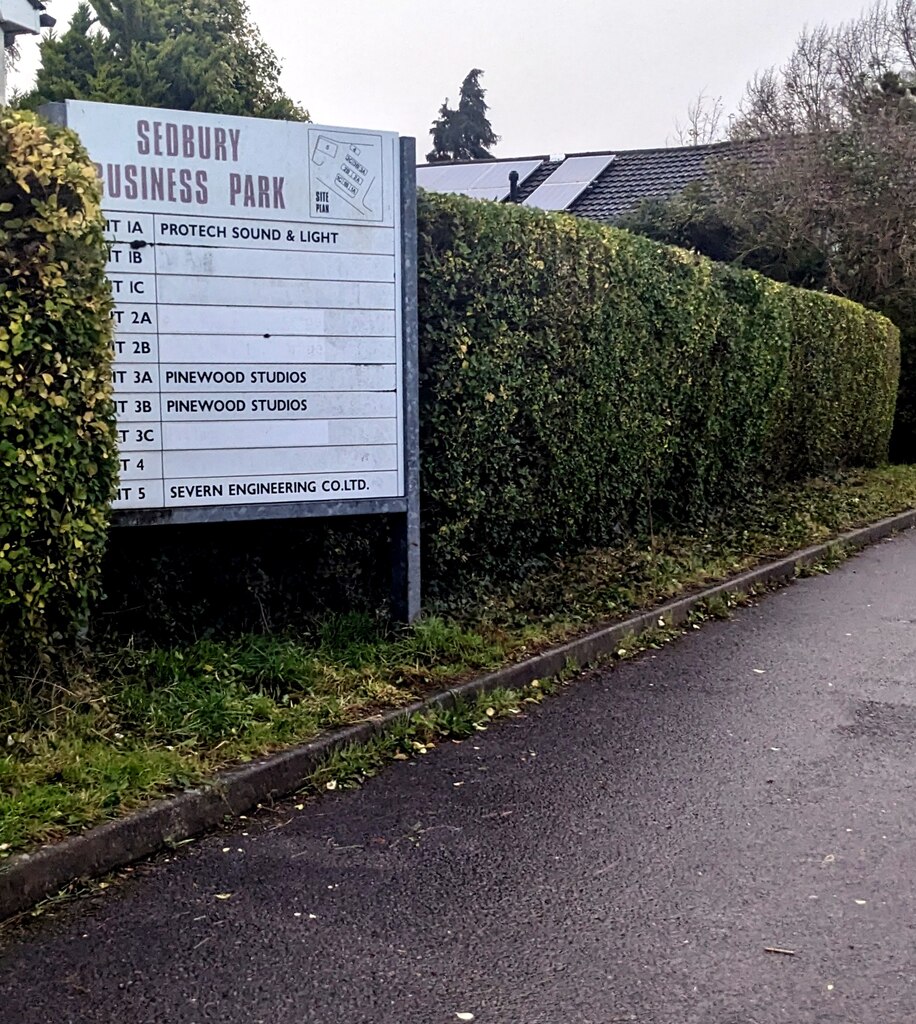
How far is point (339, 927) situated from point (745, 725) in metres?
2.59

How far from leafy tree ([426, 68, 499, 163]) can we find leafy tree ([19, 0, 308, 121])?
159 ft

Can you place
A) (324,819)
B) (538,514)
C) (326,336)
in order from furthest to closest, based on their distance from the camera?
1. (538,514)
2. (326,336)
3. (324,819)

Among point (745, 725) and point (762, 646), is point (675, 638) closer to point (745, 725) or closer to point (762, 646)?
point (762, 646)

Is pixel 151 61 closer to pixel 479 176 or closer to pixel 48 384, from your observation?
pixel 48 384

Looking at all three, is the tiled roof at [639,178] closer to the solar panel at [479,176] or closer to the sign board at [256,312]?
the solar panel at [479,176]

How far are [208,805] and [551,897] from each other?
1276 mm

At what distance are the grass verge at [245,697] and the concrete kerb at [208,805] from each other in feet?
0.24

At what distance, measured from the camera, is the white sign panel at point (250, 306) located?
4832 mm

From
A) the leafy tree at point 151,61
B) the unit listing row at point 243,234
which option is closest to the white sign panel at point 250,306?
→ the unit listing row at point 243,234

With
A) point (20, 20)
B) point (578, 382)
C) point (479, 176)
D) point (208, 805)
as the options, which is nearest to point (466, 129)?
point (479, 176)

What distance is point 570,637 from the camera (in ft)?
20.4

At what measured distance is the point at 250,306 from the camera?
510 centimetres

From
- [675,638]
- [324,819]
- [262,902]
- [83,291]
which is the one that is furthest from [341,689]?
[675,638]

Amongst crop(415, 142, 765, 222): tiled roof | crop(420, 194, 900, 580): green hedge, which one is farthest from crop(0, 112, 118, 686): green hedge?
crop(415, 142, 765, 222): tiled roof
